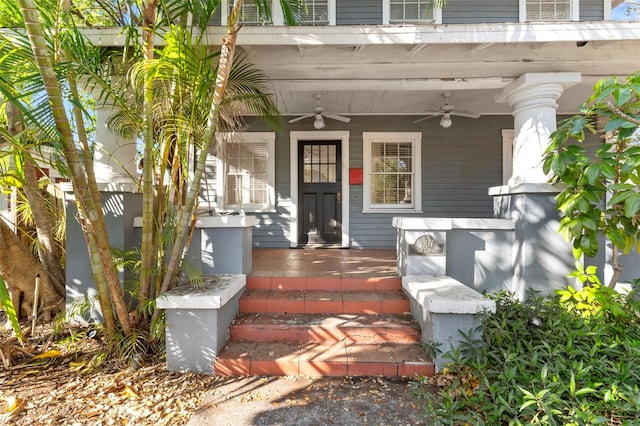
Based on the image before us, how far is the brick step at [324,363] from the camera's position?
2.25 m

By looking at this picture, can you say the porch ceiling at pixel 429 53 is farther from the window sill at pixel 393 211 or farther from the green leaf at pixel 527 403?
the green leaf at pixel 527 403

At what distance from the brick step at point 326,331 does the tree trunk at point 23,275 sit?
2034 millimetres

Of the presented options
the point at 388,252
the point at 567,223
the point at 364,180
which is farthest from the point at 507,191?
the point at 364,180

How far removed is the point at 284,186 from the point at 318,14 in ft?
8.39

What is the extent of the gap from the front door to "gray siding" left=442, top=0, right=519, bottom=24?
2.43 m

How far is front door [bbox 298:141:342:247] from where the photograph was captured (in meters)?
5.44

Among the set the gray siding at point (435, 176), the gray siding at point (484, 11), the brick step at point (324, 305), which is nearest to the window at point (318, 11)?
the gray siding at point (435, 176)

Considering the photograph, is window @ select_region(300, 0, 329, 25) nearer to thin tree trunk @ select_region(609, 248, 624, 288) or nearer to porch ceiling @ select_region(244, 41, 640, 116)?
porch ceiling @ select_region(244, 41, 640, 116)

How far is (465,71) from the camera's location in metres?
3.48

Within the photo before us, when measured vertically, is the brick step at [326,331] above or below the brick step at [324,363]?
above

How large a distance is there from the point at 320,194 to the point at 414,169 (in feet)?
5.42

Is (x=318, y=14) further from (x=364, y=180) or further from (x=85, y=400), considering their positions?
(x=85, y=400)

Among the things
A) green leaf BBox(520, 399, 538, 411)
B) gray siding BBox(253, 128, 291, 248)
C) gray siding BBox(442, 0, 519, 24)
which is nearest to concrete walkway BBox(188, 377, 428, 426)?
green leaf BBox(520, 399, 538, 411)

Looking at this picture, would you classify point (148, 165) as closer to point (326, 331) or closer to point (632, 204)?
point (326, 331)
